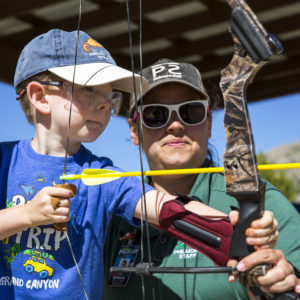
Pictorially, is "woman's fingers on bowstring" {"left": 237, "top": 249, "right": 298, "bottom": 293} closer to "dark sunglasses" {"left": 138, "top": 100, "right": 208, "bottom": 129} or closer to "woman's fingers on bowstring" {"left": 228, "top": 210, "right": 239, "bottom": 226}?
"woman's fingers on bowstring" {"left": 228, "top": 210, "right": 239, "bottom": 226}

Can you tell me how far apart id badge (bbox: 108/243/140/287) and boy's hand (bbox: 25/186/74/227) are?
0.38 meters

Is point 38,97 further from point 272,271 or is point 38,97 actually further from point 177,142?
point 272,271

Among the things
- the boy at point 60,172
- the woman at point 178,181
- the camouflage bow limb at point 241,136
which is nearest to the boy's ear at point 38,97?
the boy at point 60,172

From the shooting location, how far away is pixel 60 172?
3.63 ft

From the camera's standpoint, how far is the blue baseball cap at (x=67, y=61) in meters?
1.10

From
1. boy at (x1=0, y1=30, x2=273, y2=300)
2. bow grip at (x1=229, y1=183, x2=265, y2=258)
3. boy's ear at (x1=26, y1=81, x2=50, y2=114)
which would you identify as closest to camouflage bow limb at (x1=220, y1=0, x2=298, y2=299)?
bow grip at (x1=229, y1=183, x2=265, y2=258)

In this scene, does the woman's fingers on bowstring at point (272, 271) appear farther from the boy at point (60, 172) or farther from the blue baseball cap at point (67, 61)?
the blue baseball cap at point (67, 61)

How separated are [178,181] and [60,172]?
15.2 inches

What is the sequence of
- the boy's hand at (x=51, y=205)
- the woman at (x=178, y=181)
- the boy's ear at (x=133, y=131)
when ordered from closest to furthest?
1. the boy's hand at (x=51, y=205)
2. the woman at (x=178, y=181)
3. the boy's ear at (x=133, y=131)

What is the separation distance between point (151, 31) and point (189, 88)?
2.92m

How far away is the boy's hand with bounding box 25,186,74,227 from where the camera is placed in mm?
900

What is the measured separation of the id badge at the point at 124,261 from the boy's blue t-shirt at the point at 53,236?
126 millimetres

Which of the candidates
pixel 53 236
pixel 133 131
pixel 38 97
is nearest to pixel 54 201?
pixel 53 236

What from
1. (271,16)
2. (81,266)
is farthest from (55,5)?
(81,266)
